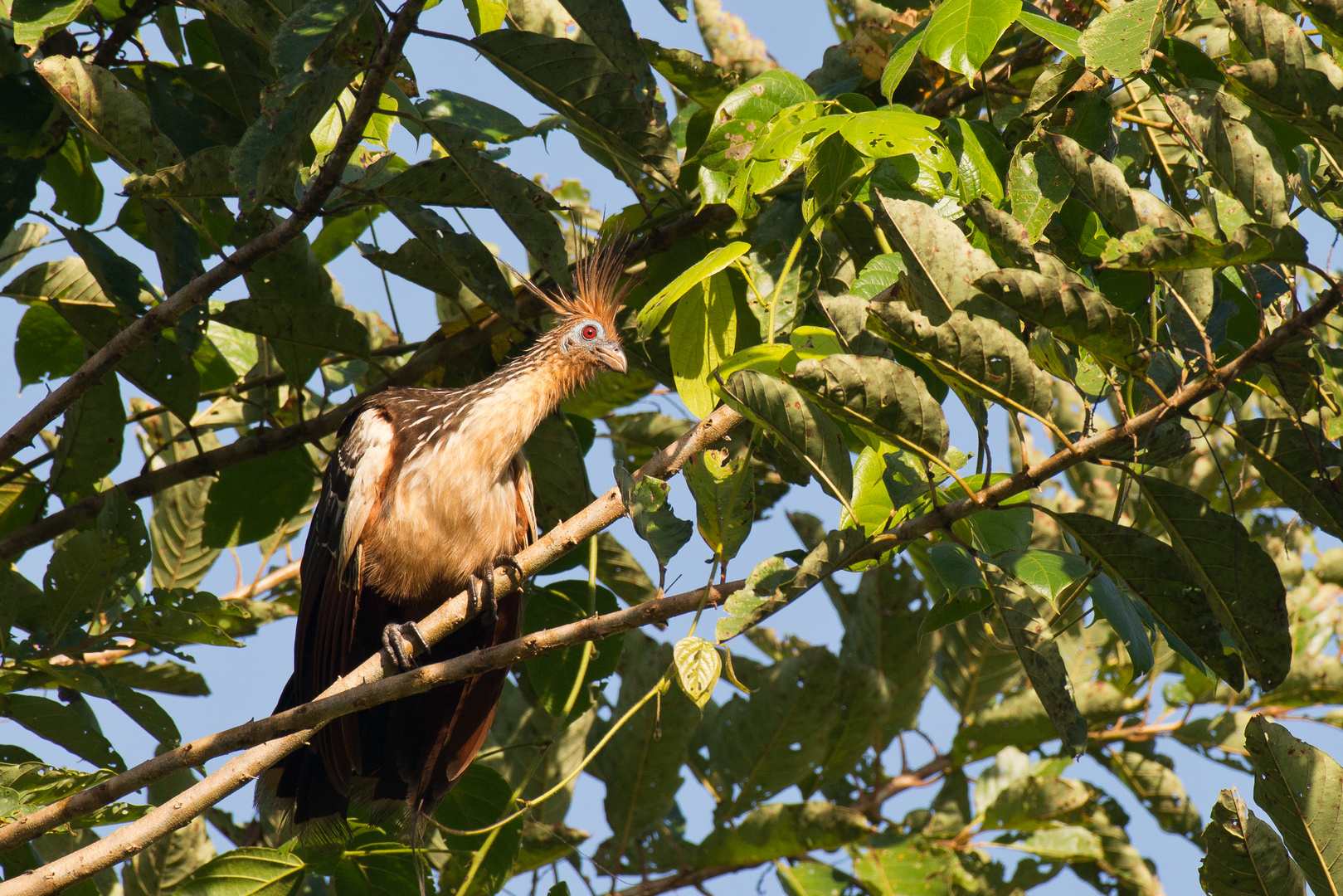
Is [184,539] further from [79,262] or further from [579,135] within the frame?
[579,135]

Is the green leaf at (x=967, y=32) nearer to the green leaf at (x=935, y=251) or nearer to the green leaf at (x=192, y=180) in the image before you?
the green leaf at (x=935, y=251)

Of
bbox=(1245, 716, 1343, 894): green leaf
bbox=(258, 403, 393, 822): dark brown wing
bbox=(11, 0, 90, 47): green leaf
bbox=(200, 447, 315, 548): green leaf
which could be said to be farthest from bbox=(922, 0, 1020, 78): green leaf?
bbox=(200, 447, 315, 548): green leaf

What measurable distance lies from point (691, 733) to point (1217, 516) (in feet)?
7.91

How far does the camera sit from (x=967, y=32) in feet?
7.66

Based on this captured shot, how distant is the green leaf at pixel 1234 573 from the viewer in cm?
197

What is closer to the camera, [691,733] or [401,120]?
[401,120]

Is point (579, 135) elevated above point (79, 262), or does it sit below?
below

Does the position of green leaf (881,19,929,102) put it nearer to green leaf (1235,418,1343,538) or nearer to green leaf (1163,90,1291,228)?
green leaf (1163,90,1291,228)

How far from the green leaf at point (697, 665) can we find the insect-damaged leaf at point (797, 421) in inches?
15.5

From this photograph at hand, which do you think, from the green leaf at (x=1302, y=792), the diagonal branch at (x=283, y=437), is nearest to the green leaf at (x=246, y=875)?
the diagonal branch at (x=283, y=437)

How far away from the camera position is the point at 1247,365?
188cm

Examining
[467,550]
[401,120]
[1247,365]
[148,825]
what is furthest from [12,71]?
[1247,365]

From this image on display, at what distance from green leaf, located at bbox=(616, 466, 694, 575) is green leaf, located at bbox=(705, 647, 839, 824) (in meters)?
1.90

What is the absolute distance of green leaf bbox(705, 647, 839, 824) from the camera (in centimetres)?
398
